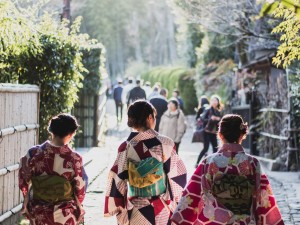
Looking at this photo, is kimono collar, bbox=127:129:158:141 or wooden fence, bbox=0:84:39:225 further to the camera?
wooden fence, bbox=0:84:39:225

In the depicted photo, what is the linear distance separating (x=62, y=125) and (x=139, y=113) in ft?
2.51

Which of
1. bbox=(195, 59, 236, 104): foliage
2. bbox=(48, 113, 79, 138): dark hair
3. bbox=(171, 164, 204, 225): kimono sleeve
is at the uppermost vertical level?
bbox=(195, 59, 236, 104): foliage

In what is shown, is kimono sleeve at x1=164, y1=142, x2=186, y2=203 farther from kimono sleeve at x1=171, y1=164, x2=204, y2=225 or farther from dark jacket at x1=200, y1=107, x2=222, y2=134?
dark jacket at x1=200, y1=107, x2=222, y2=134

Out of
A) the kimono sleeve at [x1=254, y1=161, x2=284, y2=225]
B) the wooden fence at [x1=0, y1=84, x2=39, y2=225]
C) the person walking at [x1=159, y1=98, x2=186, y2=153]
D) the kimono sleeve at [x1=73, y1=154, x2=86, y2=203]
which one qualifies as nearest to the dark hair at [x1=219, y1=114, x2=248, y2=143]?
the kimono sleeve at [x1=254, y1=161, x2=284, y2=225]

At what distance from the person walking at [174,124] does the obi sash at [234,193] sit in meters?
10.2

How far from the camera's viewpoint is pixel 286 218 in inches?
381

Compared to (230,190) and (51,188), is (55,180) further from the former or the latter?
(230,190)

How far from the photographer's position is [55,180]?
547cm

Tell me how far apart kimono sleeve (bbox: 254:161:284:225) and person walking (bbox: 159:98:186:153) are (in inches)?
396

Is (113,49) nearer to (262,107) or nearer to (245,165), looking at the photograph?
(262,107)

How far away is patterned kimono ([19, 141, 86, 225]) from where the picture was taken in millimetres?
5449

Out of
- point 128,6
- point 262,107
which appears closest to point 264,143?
point 262,107

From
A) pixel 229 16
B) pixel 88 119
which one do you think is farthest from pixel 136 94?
pixel 229 16

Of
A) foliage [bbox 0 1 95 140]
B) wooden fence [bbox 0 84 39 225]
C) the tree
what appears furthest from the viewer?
the tree
